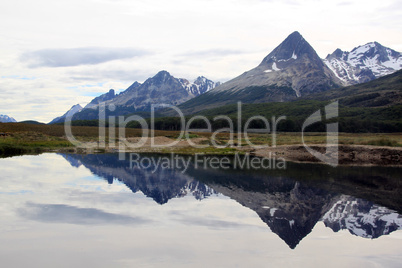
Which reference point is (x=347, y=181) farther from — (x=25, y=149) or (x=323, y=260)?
(x=25, y=149)

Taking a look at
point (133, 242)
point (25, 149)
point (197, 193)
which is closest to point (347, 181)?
point (197, 193)

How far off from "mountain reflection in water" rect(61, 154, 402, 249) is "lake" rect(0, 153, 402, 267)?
0.38ft

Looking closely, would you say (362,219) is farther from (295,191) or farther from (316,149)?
(316,149)

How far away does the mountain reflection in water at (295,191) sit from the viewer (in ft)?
89.0

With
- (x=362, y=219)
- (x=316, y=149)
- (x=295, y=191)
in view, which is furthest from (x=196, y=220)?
(x=316, y=149)

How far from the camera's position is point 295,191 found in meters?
39.2

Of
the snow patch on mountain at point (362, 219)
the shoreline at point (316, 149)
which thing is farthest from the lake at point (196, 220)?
the shoreline at point (316, 149)

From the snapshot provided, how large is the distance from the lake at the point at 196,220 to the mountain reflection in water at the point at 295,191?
117 millimetres

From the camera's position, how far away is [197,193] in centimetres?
3769

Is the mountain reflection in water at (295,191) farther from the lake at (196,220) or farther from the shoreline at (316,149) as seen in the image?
the shoreline at (316,149)

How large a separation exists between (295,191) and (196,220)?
16.1m

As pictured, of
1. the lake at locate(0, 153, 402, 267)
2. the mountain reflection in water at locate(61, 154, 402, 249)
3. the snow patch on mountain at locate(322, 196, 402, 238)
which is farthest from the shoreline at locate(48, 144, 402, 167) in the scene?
the snow patch on mountain at locate(322, 196, 402, 238)

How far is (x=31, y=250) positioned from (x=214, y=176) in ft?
104

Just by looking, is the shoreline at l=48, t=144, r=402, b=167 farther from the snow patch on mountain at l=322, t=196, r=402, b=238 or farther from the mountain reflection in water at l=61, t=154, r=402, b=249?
the snow patch on mountain at l=322, t=196, r=402, b=238
